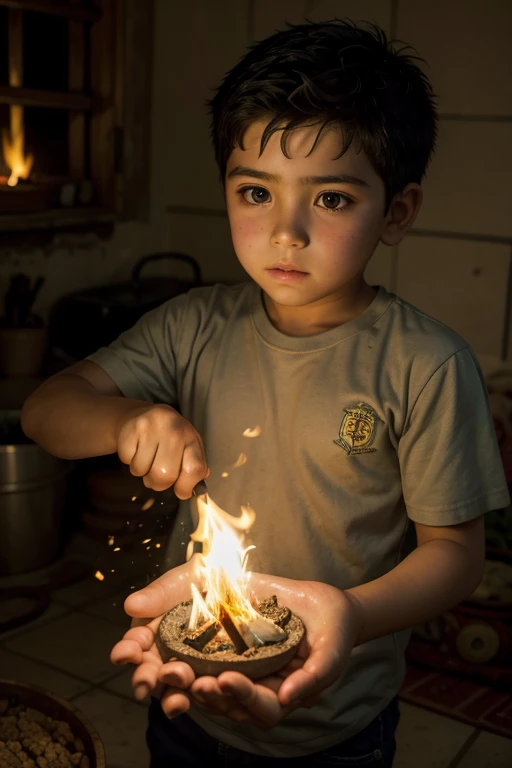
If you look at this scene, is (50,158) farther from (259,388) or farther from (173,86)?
(259,388)

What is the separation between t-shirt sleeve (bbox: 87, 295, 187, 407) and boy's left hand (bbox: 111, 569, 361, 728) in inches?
13.0

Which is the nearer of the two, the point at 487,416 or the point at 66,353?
the point at 487,416

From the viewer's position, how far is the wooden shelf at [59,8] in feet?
8.46

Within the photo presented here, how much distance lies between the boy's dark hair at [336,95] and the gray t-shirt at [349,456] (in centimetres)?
20

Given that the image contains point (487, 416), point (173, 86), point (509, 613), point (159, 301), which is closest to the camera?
point (487, 416)

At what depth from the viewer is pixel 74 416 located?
1.14 m

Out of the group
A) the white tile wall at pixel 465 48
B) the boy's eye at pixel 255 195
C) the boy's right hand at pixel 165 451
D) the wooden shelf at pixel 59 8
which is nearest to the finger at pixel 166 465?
the boy's right hand at pixel 165 451

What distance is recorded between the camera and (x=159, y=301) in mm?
2807

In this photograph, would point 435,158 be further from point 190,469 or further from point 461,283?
point 190,469

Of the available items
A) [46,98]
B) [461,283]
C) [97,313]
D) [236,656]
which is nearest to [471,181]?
[461,283]

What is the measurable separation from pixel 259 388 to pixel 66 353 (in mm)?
1726

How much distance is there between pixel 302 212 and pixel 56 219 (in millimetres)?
1914

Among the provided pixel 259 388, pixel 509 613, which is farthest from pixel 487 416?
pixel 509 613

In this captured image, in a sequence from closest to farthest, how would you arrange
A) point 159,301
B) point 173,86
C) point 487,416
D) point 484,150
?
point 487,416
point 484,150
point 159,301
point 173,86
